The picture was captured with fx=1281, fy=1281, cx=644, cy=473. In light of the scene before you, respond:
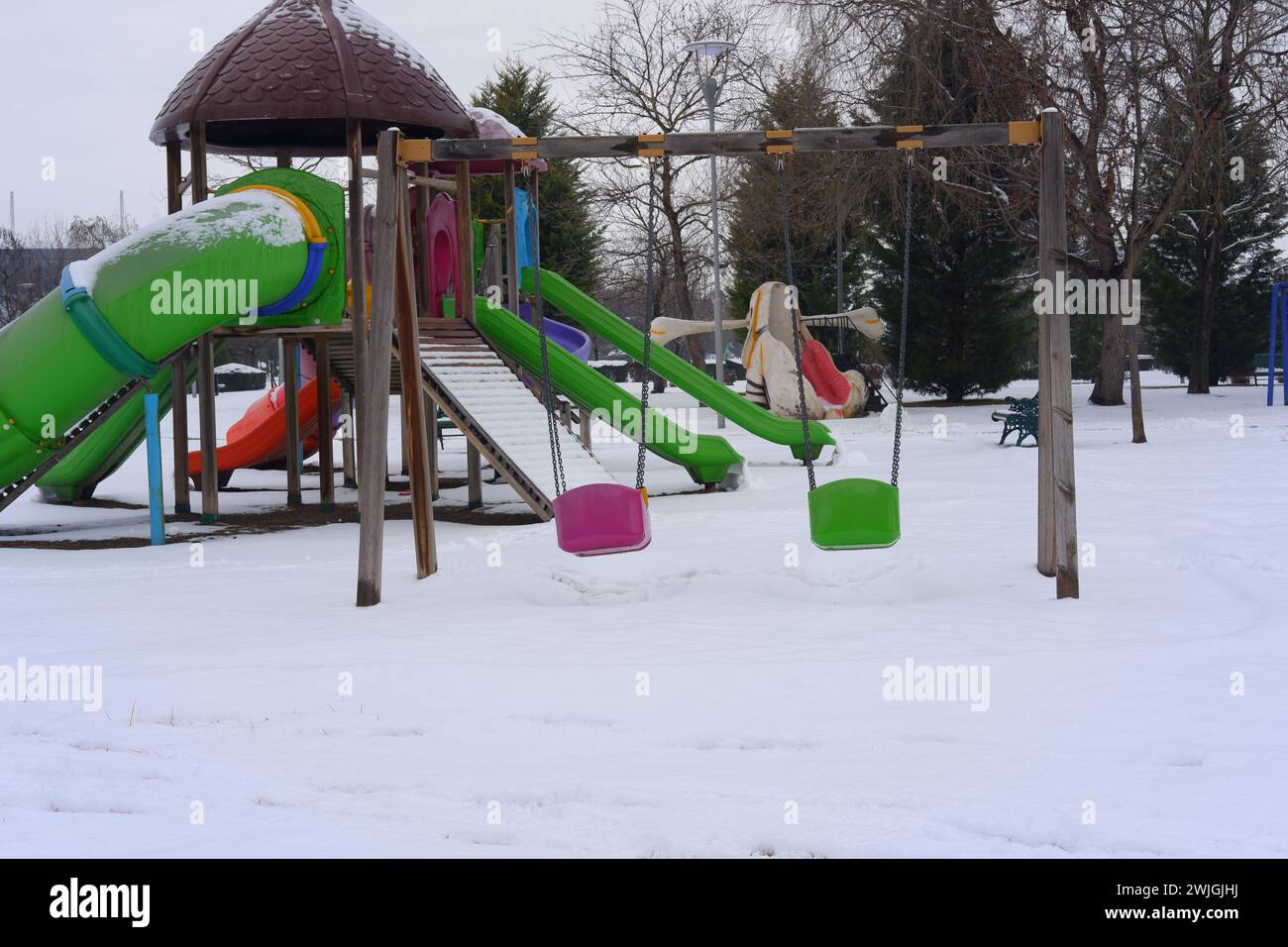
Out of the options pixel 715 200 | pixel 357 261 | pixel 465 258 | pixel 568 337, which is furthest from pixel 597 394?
pixel 715 200

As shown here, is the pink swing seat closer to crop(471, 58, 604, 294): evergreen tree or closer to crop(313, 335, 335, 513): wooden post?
crop(313, 335, 335, 513): wooden post

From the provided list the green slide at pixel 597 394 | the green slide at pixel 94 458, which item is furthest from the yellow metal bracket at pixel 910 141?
the green slide at pixel 94 458

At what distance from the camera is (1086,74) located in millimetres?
20328

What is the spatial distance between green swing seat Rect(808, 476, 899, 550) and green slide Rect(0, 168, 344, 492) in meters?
6.14

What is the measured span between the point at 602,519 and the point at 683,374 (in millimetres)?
7725

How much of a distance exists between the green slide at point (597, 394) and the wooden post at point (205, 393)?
260 centimetres

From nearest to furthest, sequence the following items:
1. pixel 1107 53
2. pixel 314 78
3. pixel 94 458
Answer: pixel 314 78 → pixel 94 458 → pixel 1107 53

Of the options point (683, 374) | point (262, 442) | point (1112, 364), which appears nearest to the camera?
point (683, 374)

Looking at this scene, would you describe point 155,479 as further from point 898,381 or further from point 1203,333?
point 1203,333

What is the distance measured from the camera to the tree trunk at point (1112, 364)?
80.3ft

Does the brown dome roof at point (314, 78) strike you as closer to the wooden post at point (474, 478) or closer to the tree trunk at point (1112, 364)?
the wooden post at point (474, 478)

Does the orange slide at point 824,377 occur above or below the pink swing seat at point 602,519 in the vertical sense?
above

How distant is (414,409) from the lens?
7.96 meters

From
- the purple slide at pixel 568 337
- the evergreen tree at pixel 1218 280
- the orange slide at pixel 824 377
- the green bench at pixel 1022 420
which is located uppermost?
the evergreen tree at pixel 1218 280
